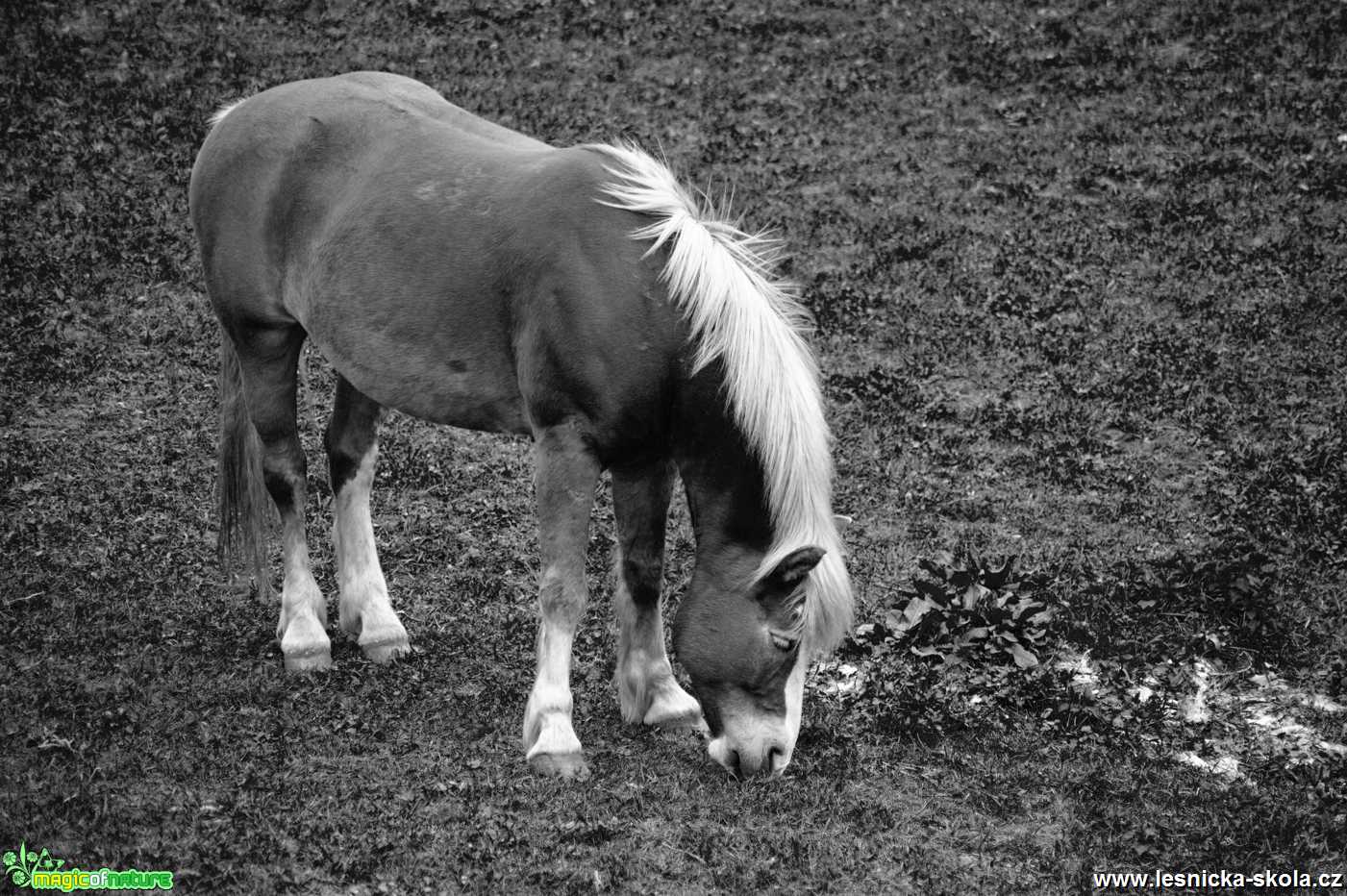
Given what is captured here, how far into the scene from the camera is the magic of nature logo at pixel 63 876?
5.08 metres

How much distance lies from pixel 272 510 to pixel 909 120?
10.1 metres

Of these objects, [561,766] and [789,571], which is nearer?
[789,571]

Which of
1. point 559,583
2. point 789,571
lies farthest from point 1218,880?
point 559,583

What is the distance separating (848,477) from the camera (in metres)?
9.77

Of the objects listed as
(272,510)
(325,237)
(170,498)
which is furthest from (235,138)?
(170,498)

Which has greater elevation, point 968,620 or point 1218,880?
point 1218,880

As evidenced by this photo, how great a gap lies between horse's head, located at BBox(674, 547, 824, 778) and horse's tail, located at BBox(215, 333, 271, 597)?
317 cm

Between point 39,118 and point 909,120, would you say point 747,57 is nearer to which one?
point 909,120

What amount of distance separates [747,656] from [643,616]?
1.08m

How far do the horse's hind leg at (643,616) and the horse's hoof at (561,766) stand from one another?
25.5 inches

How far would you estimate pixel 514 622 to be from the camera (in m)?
7.84

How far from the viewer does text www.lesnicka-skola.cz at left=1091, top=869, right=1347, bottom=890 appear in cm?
537

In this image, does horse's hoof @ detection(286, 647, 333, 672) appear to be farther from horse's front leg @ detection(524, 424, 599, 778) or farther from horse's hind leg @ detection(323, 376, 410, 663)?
horse's front leg @ detection(524, 424, 599, 778)

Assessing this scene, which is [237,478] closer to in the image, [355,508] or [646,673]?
[355,508]
